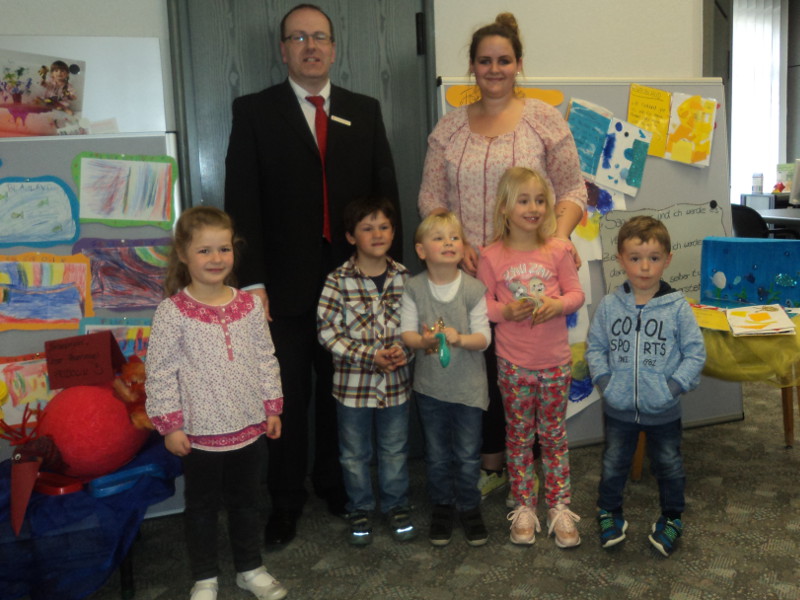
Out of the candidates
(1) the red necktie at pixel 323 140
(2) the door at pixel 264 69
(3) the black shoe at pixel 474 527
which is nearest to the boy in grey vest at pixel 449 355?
(3) the black shoe at pixel 474 527

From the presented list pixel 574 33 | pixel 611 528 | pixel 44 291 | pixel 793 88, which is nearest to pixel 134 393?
pixel 44 291

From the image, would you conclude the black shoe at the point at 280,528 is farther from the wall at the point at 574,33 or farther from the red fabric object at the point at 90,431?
the wall at the point at 574,33

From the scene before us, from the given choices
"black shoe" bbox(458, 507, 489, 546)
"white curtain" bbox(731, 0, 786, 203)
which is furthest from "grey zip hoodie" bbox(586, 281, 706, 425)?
"white curtain" bbox(731, 0, 786, 203)

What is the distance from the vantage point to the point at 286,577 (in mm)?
1949

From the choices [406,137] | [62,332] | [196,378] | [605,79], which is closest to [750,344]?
[605,79]

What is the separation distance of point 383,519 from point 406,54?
5.58ft

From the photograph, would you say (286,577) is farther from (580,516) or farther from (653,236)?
(653,236)

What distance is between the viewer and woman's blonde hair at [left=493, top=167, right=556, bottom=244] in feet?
6.54

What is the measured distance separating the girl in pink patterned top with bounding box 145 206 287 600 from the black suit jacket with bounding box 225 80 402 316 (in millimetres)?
250

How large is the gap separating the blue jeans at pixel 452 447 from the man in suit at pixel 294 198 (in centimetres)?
41

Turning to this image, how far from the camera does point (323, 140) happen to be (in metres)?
2.17

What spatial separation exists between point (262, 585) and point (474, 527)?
0.66 m

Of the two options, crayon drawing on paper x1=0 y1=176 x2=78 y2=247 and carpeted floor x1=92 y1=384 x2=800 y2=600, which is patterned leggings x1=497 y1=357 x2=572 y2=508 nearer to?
carpeted floor x1=92 y1=384 x2=800 y2=600

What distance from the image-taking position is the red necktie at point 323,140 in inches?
84.7
